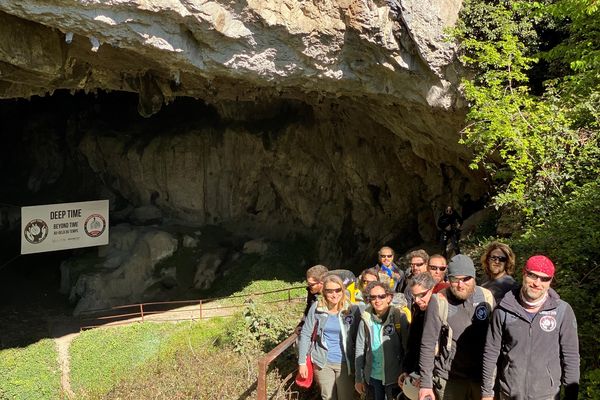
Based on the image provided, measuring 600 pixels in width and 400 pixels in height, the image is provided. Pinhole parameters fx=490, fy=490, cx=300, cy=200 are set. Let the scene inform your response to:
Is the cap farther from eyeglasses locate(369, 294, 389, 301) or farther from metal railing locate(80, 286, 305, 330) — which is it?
metal railing locate(80, 286, 305, 330)

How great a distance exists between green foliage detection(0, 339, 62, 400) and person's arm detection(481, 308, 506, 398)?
1075 centimetres

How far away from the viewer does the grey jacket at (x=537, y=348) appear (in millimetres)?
3627

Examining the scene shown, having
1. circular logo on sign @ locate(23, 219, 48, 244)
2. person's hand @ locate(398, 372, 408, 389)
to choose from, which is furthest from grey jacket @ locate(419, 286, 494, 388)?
circular logo on sign @ locate(23, 219, 48, 244)

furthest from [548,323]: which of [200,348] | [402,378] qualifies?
[200,348]

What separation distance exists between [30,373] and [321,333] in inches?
391

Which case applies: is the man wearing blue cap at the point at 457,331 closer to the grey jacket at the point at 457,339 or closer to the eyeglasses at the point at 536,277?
the grey jacket at the point at 457,339

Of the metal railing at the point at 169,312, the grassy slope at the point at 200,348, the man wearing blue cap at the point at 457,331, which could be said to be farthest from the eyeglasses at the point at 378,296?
the metal railing at the point at 169,312

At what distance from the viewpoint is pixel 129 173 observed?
2294 cm

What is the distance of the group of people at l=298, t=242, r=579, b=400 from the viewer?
12.0 ft

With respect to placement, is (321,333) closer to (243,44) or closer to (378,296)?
(378,296)

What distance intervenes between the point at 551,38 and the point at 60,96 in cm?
2326

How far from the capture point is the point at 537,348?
12.0ft

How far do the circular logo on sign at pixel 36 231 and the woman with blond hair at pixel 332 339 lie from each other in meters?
13.0

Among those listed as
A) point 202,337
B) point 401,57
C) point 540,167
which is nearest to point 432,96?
point 401,57
